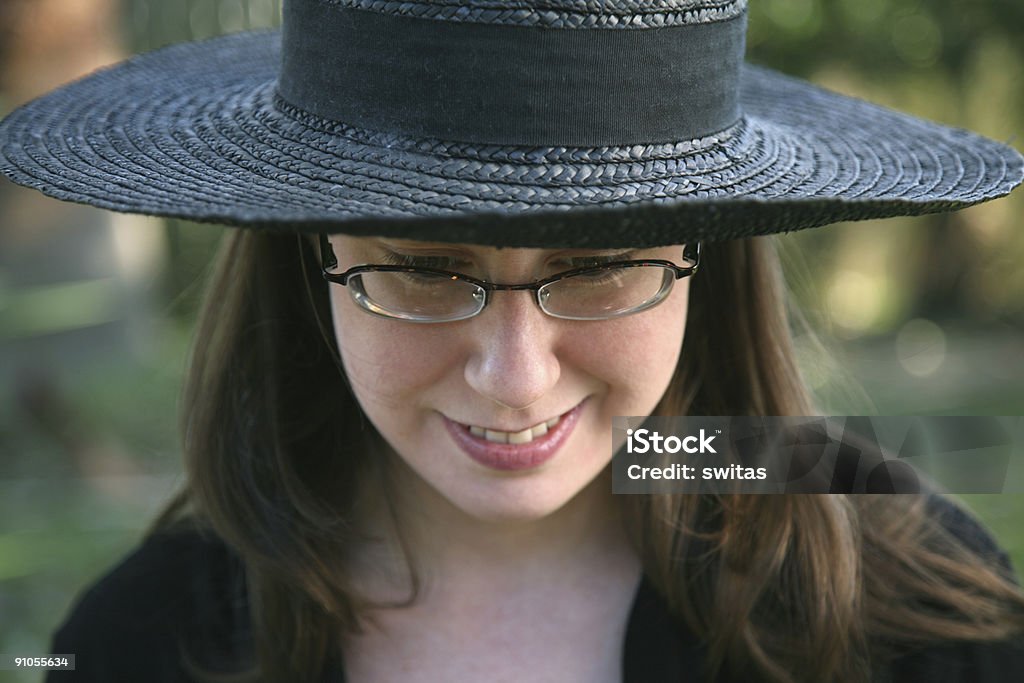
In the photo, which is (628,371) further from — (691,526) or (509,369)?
(691,526)

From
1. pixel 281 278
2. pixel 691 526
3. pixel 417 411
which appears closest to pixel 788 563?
pixel 691 526

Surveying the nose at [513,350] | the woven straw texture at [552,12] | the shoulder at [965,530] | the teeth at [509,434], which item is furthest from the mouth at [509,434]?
the shoulder at [965,530]

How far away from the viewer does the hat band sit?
153 cm

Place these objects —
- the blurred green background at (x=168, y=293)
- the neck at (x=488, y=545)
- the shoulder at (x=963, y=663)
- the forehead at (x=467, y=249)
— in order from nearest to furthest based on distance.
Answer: the forehead at (x=467, y=249) → the shoulder at (x=963, y=663) → the neck at (x=488, y=545) → the blurred green background at (x=168, y=293)

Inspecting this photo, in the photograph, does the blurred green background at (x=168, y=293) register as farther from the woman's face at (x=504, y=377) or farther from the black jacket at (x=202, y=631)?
the woman's face at (x=504, y=377)

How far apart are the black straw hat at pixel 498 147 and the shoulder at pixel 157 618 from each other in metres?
0.92

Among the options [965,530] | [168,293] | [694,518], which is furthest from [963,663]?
[168,293]

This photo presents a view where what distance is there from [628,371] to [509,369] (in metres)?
0.24

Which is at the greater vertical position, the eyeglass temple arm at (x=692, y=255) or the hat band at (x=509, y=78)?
the hat band at (x=509, y=78)

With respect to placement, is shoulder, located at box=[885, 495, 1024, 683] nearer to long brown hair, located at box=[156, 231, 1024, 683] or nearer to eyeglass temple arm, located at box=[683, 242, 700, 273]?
long brown hair, located at box=[156, 231, 1024, 683]

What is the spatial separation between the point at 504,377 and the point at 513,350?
0.14 feet

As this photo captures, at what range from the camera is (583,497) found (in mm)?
2244

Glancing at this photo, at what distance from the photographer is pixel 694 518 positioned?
7.25 feet

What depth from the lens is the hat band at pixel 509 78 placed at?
153 cm
